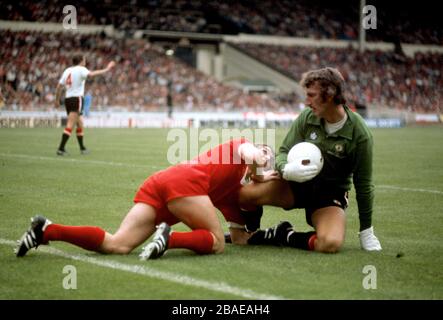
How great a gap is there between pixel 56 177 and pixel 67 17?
32.5 meters

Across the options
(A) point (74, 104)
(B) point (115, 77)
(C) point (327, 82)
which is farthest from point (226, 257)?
(B) point (115, 77)

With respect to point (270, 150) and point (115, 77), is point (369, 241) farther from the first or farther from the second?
point (115, 77)

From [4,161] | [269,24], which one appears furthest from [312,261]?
[269,24]

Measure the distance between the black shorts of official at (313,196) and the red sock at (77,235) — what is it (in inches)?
66.0

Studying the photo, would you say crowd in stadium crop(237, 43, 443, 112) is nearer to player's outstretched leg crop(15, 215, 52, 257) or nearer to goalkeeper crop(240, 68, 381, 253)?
goalkeeper crop(240, 68, 381, 253)

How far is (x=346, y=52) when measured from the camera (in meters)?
55.0

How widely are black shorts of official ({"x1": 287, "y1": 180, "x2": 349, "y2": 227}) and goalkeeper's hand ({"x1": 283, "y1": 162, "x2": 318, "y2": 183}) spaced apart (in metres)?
0.38

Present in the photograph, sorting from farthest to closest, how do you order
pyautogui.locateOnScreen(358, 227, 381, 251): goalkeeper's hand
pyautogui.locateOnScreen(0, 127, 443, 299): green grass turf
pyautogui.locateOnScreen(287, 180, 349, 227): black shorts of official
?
pyautogui.locateOnScreen(287, 180, 349, 227): black shorts of official → pyautogui.locateOnScreen(358, 227, 381, 251): goalkeeper's hand → pyautogui.locateOnScreen(0, 127, 443, 299): green grass turf

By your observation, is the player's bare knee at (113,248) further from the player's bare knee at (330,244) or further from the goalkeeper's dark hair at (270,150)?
the player's bare knee at (330,244)

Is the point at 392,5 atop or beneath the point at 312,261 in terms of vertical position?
atop

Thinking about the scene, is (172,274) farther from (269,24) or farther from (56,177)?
(269,24)

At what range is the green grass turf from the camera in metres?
4.59

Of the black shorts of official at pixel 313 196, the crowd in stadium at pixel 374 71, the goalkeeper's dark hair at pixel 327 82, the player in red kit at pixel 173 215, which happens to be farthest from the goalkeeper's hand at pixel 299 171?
the crowd in stadium at pixel 374 71

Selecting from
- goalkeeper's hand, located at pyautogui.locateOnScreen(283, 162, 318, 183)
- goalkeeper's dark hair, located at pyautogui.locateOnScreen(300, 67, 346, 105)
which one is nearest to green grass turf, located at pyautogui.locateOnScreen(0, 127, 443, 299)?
goalkeeper's hand, located at pyautogui.locateOnScreen(283, 162, 318, 183)
